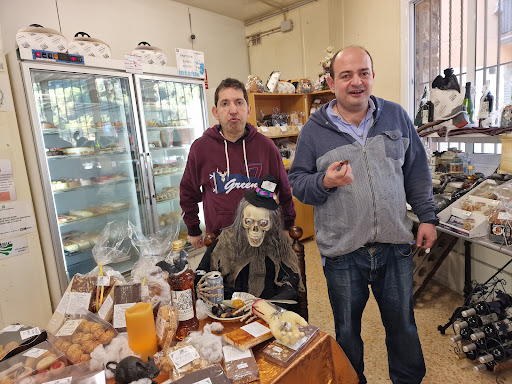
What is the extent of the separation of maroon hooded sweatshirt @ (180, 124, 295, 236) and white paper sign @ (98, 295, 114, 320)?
795mm

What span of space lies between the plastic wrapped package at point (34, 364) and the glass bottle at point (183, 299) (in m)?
0.35

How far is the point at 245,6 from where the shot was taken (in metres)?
4.75

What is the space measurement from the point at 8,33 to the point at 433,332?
4363mm

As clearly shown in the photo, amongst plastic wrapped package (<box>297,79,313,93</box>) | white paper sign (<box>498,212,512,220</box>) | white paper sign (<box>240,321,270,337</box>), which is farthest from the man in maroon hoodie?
plastic wrapped package (<box>297,79,313,93</box>)

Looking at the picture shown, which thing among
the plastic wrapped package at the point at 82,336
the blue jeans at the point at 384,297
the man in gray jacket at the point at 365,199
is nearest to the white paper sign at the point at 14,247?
the plastic wrapped package at the point at 82,336

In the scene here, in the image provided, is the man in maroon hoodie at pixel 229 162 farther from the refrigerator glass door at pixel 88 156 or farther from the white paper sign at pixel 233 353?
the refrigerator glass door at pixel 88 156

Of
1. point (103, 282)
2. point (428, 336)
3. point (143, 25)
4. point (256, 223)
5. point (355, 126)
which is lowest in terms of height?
point (428, 336)

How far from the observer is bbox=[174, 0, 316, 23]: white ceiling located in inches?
179

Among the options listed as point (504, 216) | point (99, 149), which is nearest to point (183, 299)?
point (504, 216)

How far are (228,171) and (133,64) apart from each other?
5.72ft

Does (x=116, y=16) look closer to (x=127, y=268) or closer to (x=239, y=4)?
(x=239, y=4)

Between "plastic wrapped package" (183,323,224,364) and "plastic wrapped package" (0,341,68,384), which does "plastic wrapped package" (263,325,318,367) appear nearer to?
"plastic wrapped package" (183,323,224,364)

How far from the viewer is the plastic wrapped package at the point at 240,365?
0.90 m

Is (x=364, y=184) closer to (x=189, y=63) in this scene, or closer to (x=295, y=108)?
(x=189, y=63)
